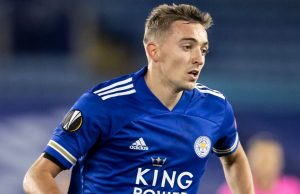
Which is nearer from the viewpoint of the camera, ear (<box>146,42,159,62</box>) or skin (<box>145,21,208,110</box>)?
skin (<box>145,21,208,110</box>)

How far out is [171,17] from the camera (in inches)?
179

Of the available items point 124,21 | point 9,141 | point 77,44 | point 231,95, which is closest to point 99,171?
point 9,141

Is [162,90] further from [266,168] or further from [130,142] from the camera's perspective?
[266,168]

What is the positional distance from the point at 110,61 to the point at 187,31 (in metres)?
6.14

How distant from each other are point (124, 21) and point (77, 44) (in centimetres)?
94

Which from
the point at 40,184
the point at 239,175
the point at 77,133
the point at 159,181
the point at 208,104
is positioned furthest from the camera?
the point at 239,175

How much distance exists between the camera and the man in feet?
13.9

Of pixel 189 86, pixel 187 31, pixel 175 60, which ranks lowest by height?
pixel 189 86

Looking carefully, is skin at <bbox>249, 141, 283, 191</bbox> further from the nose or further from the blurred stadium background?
the nose

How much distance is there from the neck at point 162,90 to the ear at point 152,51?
0.08 m

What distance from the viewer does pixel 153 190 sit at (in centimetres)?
434

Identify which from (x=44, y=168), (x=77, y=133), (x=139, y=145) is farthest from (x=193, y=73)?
(x=44, y=168)

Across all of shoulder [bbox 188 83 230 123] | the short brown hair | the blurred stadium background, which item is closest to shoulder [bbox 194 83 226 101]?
shoulder [bbox 188 83 230 123]

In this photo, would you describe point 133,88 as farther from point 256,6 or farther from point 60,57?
point 256,6
